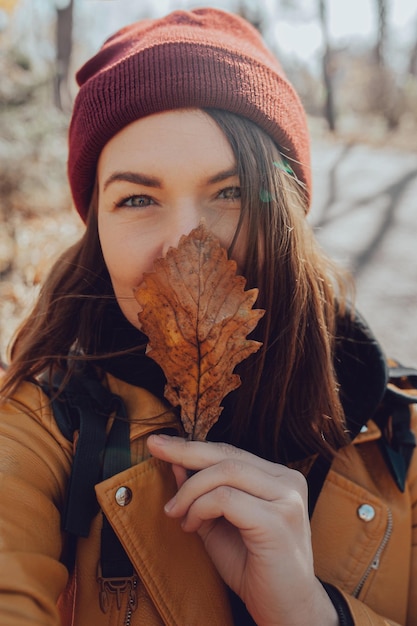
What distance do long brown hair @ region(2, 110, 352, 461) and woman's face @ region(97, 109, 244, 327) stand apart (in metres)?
0.05

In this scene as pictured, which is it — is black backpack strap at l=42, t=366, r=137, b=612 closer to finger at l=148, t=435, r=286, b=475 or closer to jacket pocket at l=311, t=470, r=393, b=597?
finger at l=148, t=435, r=286, b=475

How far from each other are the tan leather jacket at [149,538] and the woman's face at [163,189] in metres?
0.45

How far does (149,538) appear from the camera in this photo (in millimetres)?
1287

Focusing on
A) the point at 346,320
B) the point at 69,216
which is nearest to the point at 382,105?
the point at 69,216

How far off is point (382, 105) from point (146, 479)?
20.7 m

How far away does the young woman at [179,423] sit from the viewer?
3.79ft

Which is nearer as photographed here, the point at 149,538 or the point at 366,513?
the point at 149,538

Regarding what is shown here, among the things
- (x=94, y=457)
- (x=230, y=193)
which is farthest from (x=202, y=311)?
(x=94, y=457)

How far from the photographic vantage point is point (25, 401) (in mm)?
1458

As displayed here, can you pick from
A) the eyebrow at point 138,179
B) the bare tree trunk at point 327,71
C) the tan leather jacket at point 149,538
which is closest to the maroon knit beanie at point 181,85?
the eyebrow at point 138,179

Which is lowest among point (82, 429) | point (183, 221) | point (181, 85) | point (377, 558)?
point (377, 558)

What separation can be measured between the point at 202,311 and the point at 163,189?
0.40 m

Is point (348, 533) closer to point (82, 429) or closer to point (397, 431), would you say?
point (397, 431)

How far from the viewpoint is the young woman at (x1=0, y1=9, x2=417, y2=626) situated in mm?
1155
